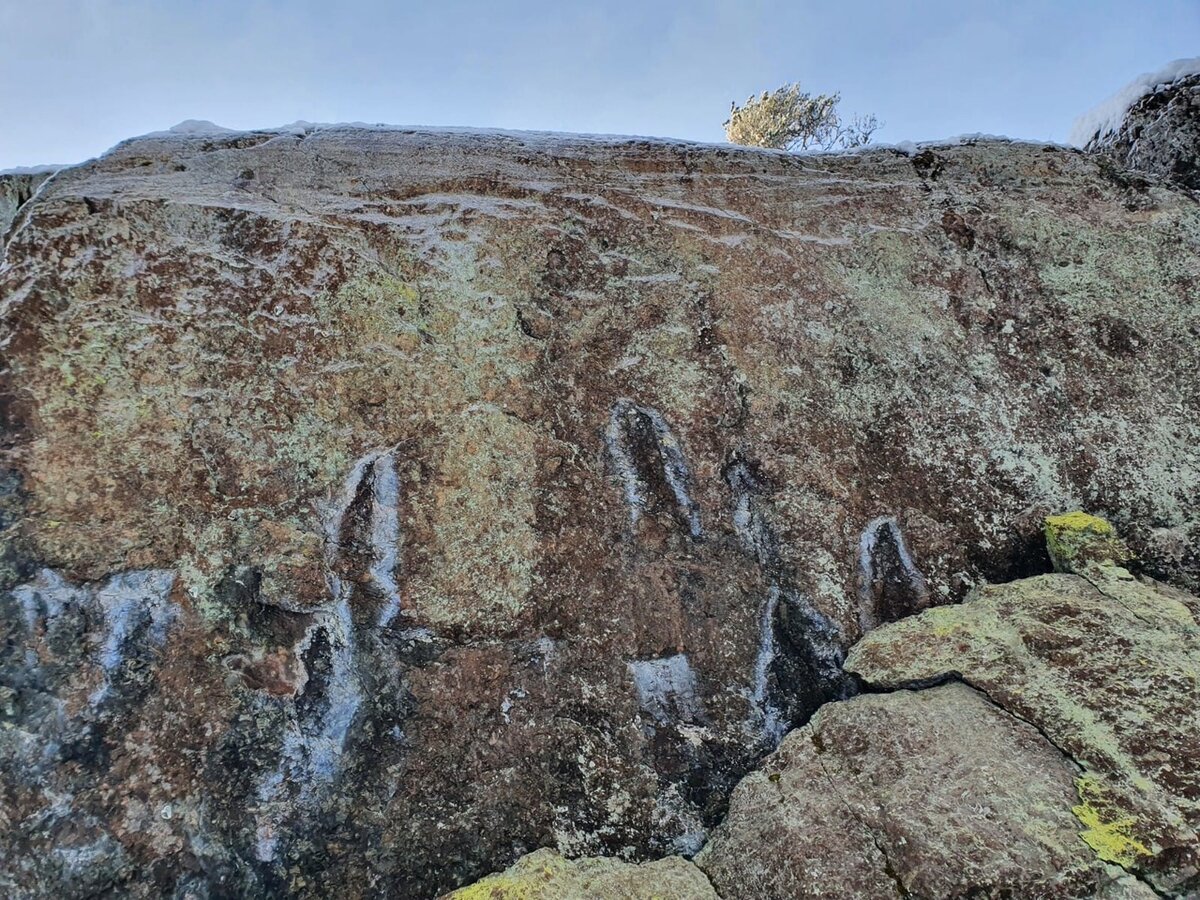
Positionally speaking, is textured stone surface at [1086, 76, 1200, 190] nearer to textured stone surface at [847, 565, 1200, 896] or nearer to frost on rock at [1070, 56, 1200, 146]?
frost on rock at [1070, 56, 1200, 146]

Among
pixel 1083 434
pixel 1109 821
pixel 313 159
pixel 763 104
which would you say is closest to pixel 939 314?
pixel 1083 434

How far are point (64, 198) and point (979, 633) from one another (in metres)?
2.58

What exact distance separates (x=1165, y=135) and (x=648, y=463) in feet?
6.91

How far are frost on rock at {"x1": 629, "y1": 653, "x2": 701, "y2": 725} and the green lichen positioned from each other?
102cm

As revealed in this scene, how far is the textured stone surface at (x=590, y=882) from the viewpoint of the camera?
1.66 metres

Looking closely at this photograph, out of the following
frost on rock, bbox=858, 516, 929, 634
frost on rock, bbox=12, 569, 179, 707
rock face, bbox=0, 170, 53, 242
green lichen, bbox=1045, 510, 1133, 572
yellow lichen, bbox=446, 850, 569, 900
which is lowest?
yellow lichen, bbox=446, 850, 569, 900

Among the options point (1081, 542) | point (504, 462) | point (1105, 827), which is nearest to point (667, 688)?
point (504, 462)

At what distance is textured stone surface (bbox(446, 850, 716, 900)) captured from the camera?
1.66 metres

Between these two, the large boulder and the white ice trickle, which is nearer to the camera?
the white ice trickle

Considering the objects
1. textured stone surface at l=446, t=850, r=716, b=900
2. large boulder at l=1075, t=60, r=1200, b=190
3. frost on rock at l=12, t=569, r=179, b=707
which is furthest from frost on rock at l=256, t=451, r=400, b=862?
large boulder at l=1075, t=60, r=1200, b=190

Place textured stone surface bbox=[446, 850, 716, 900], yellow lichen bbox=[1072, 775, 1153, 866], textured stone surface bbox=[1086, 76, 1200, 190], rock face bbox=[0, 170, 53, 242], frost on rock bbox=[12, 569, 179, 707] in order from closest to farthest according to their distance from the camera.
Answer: yellow lichen bbox=[1072, 775, 1153, 866], textured stone surface bbox=[446, 850, 716, 900], frost on rock bbox=[12, 569, 179, 707], rock face bbox=[0, 170, 53, 242], textured stone surface bbox=[1086, 76, 1200, 190]

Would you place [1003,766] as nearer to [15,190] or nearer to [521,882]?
[521,882]

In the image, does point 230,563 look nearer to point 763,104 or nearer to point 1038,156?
point 1038,156

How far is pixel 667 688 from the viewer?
6.59ft
